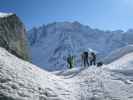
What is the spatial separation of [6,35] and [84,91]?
7988 millimetres

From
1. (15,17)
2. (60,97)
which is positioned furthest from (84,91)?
(15,17)

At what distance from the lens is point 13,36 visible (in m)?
19.7

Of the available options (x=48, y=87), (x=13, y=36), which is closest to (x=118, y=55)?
(x=13, y=36)

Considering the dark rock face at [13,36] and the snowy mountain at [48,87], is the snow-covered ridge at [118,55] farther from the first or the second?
the snowy mountain at [48,87]

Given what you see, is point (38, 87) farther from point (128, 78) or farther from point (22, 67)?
point (128, 78)

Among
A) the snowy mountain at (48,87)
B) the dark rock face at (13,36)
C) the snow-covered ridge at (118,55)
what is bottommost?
the snowy mountain at (48,87)

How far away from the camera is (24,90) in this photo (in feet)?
40.0

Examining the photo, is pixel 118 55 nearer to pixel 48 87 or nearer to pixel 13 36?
pixel 13 36

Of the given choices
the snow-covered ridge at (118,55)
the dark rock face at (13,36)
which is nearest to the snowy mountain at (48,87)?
the dark rock face at (13,36)

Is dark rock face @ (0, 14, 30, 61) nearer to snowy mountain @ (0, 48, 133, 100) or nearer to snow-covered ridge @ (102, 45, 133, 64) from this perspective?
snowy mountain @ (0, 48, 133, 100)

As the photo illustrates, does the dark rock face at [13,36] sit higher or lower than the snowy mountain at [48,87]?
higher

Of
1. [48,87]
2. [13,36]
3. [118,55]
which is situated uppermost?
[118,55]

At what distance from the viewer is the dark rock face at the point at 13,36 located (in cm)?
1827

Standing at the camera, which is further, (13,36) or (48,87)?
(13,36)
